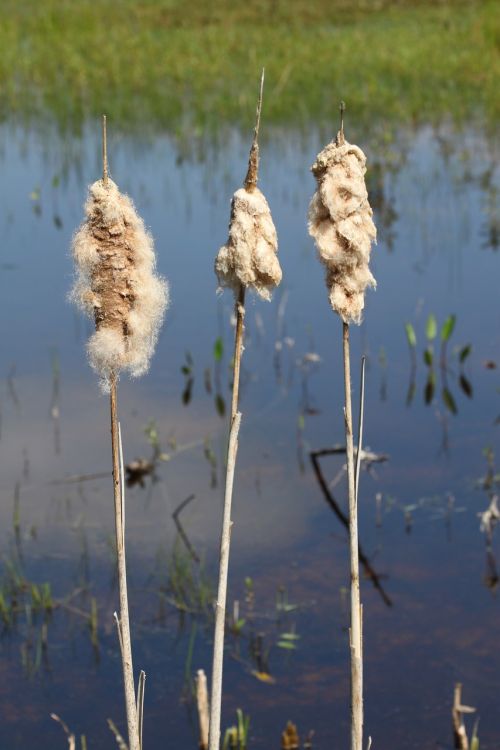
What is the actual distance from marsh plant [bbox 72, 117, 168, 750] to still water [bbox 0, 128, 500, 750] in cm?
235

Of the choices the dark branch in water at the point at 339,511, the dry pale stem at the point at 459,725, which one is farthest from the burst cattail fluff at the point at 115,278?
the dark branch in water at the point at 339,511

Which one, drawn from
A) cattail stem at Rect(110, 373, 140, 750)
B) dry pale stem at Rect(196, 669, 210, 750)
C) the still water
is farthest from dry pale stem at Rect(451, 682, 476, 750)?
cattail stem at Rect(110, 373, 140, 750)

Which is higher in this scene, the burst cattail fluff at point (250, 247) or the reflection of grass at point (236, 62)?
the reflection of grass at point (236, 62)

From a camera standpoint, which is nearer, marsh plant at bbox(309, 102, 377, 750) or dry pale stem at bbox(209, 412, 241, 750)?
marsh plant at bbox(309, 102, 377, 750)

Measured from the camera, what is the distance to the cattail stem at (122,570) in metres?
2.49

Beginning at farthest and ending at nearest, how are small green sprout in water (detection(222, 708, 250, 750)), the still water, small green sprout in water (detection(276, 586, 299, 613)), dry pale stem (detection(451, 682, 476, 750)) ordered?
small green sprout in water (detection(276, 586, 299, 613))
the still water
small green sprout in water (detection(222, 708, 250, 750))
dry pale stem (detection(451, 682, 476, 750))

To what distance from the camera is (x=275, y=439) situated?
695 centimetres

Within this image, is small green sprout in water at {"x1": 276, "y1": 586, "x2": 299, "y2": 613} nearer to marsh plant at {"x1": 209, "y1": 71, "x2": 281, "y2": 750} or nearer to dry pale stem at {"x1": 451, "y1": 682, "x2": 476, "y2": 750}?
dry pale stem at {"x1": 451, "y1": 682, "x2": 476, "y2": 750}

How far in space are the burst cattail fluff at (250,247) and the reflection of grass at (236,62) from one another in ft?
36.1

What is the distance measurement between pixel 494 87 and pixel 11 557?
1000 cm

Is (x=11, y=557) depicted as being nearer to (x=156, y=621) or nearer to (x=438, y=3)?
(x=156, y=621)

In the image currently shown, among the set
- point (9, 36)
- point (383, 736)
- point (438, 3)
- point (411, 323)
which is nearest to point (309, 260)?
point (411, 323)

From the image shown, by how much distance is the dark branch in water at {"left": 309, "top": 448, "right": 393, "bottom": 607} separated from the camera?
5.52 m

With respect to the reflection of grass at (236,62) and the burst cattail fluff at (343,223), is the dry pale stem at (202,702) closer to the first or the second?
the burst cattail fluff at (343,223)
